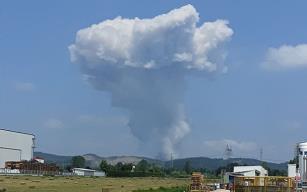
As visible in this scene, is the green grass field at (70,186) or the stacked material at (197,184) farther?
the green grass field at (70,186)

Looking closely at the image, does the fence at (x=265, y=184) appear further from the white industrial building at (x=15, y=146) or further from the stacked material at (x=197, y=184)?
the white industrial building at (x=15, y=146)

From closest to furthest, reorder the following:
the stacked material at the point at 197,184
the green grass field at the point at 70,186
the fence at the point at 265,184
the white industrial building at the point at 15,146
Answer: the fence at the point at 265,184 < the stacked material at the point at 197,184 < the green grass field at the point at 70,186 < the white industrial building at the point at 15,146

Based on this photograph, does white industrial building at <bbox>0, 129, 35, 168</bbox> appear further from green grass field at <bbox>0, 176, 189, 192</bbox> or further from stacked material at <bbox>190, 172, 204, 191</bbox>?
stacked material at <bbox>190, 172, 204, 191</bbox>

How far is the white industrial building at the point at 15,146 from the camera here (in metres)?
161

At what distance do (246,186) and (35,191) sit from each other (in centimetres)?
2727

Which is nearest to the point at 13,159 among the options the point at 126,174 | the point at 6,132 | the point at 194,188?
the point at 6,132

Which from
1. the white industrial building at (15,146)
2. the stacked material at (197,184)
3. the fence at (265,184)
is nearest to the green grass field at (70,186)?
the stacked material at (197,184)

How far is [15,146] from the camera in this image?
167 metres

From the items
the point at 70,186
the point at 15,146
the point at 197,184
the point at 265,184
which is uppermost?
the point at 15,146

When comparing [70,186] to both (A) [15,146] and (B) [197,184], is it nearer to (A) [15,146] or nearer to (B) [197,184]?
(B) [197,184]

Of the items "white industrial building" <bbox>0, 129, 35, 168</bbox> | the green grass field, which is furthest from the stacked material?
"white industrial building" <bbox>0, 129, 35, 168</bbox>

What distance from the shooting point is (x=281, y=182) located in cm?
4238

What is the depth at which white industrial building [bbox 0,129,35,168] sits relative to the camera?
161137mm

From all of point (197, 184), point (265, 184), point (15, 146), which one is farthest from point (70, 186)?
point (15, 146)
